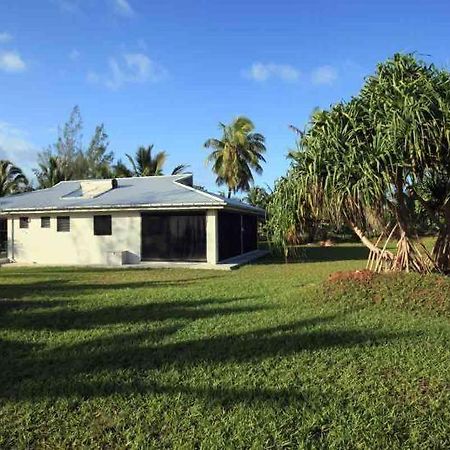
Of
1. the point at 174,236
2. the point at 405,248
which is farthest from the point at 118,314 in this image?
the point at 174,236

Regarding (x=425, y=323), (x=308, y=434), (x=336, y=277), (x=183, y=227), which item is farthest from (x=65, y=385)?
(x=183, y=227)

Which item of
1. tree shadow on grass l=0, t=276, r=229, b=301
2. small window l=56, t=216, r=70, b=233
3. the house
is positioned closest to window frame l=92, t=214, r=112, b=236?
→ the house

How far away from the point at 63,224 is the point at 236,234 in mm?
7323

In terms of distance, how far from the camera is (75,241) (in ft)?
67.3

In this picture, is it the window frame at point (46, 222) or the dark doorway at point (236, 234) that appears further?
the window frame at point (46, 222)

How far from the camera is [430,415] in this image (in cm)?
404

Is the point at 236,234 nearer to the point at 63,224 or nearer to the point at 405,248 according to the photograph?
the point at 63,224

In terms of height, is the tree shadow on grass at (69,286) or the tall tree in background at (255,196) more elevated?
the tall tree in background at (255,196)

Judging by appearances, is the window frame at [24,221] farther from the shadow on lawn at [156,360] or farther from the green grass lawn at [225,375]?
the shadow on lawn at [156,360]

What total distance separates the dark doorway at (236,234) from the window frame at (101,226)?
4.43 meters

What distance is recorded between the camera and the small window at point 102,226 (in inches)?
787

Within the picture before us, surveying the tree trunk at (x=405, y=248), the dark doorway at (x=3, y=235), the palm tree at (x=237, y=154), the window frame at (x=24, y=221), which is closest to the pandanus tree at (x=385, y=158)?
the tree trunk at (x=405, y=248)

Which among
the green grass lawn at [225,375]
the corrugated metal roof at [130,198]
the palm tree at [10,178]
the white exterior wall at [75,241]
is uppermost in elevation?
the palm tree at [10,178]

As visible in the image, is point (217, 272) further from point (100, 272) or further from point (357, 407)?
point (357, 407)
